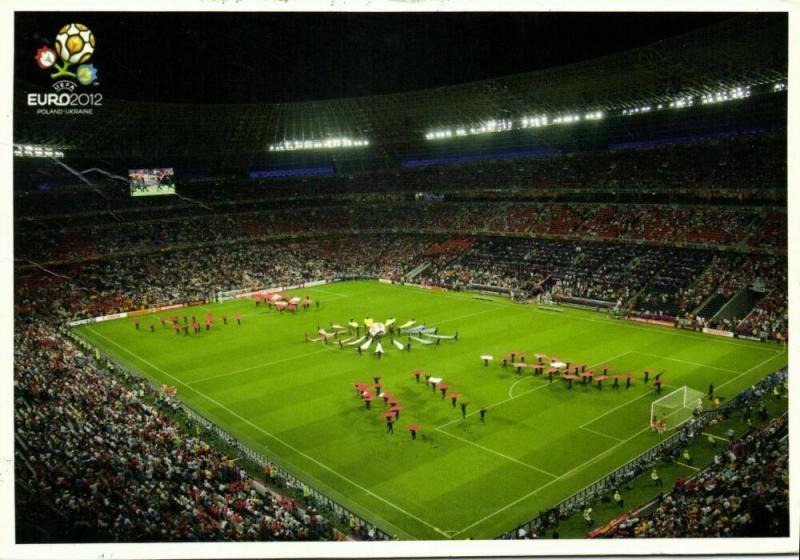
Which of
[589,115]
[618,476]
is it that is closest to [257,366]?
[618,476]

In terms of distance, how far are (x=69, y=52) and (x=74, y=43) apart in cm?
27

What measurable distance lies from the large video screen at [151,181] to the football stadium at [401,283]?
0.37 m

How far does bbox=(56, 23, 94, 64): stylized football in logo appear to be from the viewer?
15.2m

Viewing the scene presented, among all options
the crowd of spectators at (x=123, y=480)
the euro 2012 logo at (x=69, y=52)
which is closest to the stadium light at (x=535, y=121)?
A: the crowd of spectators at (x=123, y=480)

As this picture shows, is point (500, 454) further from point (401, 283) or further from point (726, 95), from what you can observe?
point (401, 283)

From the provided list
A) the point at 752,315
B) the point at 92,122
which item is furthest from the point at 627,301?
the point at 92,122

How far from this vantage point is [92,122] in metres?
52.4

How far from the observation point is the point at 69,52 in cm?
1530

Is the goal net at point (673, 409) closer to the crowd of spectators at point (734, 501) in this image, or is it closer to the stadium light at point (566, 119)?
the crowd of spectators at point (734, 501)

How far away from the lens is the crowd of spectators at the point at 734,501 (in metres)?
14.4

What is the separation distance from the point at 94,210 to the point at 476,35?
51565 millimetres

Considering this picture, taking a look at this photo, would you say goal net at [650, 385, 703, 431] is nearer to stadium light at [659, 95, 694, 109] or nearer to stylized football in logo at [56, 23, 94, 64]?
stylized football in logo at [56, 23, 94, 64]

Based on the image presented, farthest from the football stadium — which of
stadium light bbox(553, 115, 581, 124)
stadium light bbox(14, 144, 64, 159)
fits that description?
stadium light bbox(553, 115, 581, 124)

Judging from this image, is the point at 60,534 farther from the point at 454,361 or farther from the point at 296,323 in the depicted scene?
the point at 296,323
